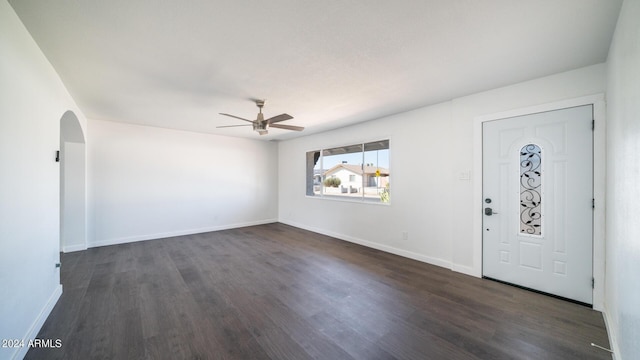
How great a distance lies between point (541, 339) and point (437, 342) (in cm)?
92

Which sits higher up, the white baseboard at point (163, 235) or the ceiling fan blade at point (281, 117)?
the ceiling fan blade at point (281, 117)

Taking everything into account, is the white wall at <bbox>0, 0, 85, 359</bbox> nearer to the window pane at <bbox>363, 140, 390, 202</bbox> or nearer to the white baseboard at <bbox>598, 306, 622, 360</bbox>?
the white baseboard at <bbox>598, 306, 622, 360</bbox>

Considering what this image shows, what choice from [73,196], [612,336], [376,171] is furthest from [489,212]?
[73,196]

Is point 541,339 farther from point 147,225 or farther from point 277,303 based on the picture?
point 147,225

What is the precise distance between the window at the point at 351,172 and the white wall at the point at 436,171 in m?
0.19

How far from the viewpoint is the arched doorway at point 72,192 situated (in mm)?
4441

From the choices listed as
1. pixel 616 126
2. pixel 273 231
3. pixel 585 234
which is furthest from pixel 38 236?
pixel 585 234

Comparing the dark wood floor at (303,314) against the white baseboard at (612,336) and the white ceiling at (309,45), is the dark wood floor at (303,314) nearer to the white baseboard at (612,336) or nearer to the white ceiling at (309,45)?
the white baseboard at (612,336)

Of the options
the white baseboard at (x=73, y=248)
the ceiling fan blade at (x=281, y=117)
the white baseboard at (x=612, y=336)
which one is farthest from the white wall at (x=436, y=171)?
the white baseboard at (x=73, y=248)

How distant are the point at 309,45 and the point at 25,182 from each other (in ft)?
8.66

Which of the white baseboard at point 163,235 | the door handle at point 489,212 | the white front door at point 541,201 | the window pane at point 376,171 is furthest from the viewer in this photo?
the white baseboard at point 163,235

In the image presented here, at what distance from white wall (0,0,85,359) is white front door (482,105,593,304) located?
185 inches

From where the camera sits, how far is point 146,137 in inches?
211

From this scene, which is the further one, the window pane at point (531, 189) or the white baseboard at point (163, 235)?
the white baseboard at point (163, 235)
